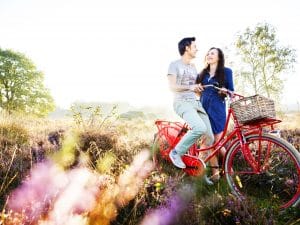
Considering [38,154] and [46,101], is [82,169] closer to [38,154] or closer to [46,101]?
[38,154]

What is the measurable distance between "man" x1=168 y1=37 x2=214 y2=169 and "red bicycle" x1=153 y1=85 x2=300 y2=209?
0.76 ft

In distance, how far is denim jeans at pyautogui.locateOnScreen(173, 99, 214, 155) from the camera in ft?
15.1

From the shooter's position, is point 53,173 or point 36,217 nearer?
point 36,217

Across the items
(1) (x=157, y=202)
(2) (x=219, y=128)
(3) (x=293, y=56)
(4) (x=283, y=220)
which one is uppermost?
(3) (x=293, y=56)

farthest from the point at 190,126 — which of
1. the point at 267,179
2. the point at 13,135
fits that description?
the point at 13,135

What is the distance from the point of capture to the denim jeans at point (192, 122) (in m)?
4.59

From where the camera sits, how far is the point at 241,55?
21.5 meters

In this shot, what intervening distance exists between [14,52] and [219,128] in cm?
3290

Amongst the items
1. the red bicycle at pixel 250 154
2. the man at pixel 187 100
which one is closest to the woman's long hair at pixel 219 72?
the man at pixel 187 100

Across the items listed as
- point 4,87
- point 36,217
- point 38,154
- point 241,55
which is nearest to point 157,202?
point 36,217

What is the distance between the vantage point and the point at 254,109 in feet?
12.1

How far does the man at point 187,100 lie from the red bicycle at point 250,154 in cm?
23

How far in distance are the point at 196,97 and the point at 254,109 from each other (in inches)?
53.8

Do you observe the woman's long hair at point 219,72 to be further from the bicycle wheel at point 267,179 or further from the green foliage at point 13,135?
the green foliage at point 13,135
